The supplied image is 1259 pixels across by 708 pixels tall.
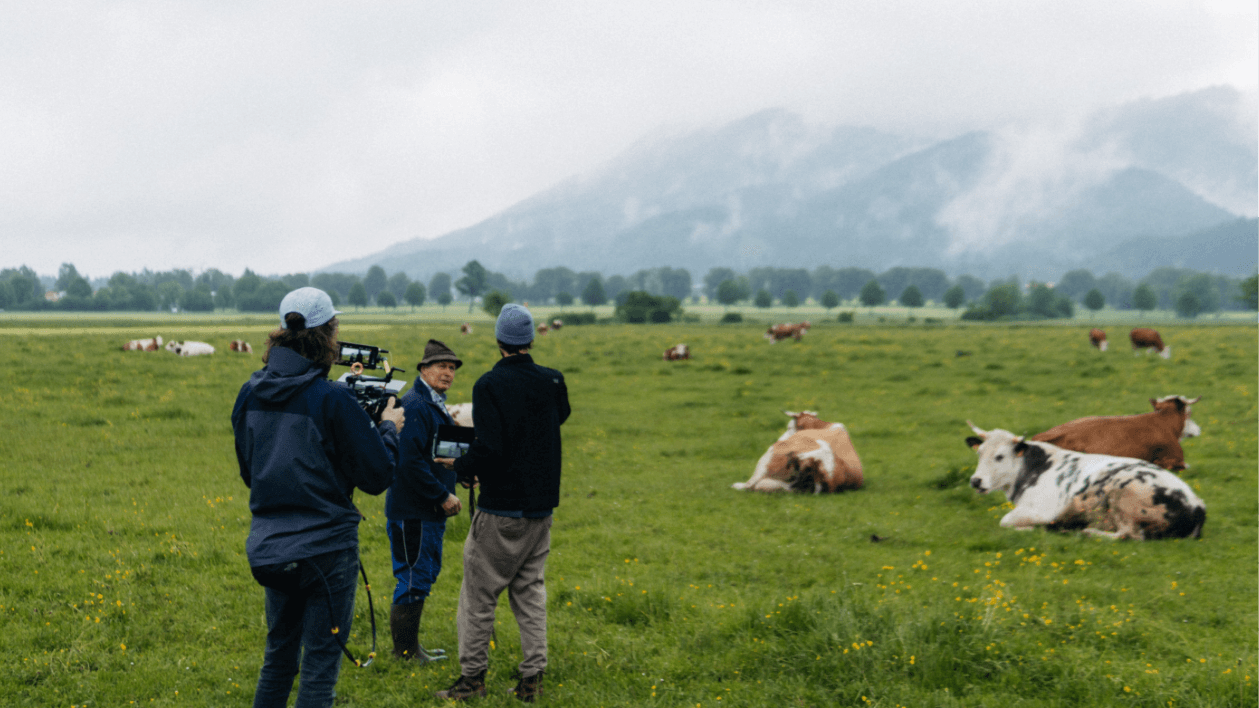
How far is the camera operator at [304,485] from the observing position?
3.86 metres

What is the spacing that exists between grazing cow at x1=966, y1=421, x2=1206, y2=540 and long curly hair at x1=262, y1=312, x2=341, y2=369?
9.27 metres

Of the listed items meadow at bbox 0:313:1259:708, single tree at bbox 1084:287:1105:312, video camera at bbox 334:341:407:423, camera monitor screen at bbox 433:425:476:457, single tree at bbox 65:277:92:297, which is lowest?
meadow at bbox 0:313:1259:708

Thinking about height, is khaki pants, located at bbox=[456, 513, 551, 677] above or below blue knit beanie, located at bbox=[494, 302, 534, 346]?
below

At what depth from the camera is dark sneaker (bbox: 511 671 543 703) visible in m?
5.49

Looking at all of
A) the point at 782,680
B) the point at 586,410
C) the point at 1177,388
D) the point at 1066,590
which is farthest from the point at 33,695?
the point at 1177,388

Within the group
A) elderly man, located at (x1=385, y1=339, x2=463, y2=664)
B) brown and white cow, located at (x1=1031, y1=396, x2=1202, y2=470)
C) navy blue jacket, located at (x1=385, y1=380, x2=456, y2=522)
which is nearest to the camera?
navy blue jacket, located at (x1=385, y1=380, x2=456, y2=522)

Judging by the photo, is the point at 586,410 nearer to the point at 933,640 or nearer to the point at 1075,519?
the point at 1075,519

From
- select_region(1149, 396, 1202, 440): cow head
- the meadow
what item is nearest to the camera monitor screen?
the meadow

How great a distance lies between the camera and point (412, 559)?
19.8 ft

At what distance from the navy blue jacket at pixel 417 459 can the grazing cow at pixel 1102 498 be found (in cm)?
795

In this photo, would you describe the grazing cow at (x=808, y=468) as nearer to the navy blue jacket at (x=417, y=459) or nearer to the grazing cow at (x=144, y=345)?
the navy blue jacket at (x=417, y=459)

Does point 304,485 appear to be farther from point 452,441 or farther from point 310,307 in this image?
point 452,441

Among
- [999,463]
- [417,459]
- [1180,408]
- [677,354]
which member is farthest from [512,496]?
[677,354]

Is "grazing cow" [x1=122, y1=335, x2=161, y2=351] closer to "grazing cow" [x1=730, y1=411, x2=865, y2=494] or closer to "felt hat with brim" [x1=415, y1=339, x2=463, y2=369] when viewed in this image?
"grazing cow" [x1=730, y1=411, x2=865, y2=494]
